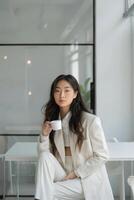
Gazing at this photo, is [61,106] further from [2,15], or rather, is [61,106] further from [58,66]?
[2,15]

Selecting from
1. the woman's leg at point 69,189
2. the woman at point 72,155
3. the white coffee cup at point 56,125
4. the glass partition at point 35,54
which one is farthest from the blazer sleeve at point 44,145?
the glass partition at point 35,54

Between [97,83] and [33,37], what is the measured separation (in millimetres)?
934

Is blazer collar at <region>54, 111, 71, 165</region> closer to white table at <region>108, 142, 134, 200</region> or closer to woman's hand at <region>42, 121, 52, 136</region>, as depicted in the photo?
woman's hand at <region>42, 121, 52, 136</region>

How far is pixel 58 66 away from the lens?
4312 mm

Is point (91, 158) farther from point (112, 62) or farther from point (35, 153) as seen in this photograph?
point (112, 62)

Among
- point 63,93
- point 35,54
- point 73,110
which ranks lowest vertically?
point 73,110

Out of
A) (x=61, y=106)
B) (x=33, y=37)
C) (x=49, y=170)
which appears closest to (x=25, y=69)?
(x=33, y=37)

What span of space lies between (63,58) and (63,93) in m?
1.97

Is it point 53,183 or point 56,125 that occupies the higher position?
point 56,125

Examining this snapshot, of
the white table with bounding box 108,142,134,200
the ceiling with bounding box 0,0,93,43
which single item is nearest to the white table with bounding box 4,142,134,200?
the white table with bounding box 108,142,134,200

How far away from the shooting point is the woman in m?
2.29

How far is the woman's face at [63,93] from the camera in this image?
7.85ft

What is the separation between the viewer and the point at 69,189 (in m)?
2.33

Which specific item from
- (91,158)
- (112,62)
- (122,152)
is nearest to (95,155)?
(91,158)
